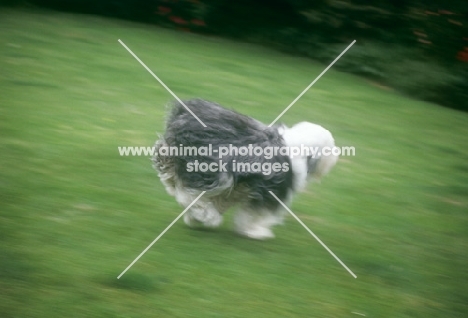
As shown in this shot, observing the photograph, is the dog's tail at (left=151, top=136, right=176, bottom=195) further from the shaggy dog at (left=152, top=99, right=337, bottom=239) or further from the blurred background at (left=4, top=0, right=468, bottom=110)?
the blurred background at (left=4, top=0, right=468, bottom=110)

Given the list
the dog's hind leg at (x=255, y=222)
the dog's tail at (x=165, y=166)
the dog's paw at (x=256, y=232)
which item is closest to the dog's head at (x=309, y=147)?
the dog's hind leg at (x=255, y=222)

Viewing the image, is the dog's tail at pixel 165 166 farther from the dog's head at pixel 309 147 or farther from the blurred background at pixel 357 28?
the blurred background at pixel 357 28

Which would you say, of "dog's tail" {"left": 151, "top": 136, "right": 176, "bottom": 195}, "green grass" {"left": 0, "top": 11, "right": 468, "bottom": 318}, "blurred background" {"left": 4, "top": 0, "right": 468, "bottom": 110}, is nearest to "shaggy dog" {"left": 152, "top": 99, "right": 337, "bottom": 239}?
"dog's tail" {"left": 151, "top": 136, "right": 176, "bottom": 195}

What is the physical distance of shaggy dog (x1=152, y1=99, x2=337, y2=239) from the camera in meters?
5.29

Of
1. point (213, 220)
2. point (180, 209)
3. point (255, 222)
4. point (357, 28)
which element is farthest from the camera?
point (357, 28)

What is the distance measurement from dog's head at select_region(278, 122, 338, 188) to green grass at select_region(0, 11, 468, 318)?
2.30ft

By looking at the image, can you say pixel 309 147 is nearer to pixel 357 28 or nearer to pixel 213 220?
pixel 213 220

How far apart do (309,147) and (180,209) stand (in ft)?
4.40

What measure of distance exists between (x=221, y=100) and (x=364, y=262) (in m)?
4.71

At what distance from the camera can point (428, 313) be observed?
16.6 ft

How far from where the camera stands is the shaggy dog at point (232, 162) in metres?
5.29

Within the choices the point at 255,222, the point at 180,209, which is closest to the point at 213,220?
the point at 255,222

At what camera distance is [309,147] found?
18.1ft

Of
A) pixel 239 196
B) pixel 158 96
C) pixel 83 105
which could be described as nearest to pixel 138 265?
pixel 239 196
